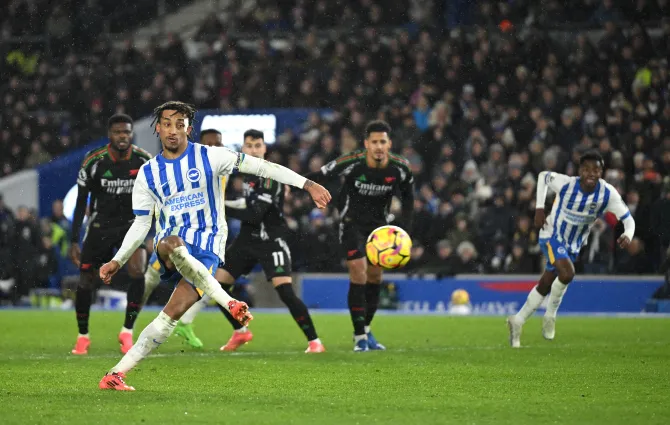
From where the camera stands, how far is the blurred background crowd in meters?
19.5

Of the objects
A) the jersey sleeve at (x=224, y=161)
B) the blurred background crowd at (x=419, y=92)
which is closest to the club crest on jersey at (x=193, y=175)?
the jersey sleeve at (x=224, y=161)

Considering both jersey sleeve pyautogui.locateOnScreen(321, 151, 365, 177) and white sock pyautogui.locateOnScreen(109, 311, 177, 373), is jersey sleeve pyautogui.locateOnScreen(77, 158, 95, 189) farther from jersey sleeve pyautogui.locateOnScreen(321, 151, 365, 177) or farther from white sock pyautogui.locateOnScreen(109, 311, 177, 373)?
white sock pyautogui.locateOnScreen(109, 311, 177, 373)

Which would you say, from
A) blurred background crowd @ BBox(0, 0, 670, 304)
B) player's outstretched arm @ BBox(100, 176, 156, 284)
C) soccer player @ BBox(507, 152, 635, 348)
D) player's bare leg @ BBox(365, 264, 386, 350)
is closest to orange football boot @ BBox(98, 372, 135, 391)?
player's outstretched arm @ BBox(100, 176, 156, 284)

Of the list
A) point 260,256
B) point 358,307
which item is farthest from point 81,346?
point 358,307

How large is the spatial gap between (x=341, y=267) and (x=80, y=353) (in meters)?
9.89

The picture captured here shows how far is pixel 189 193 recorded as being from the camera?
26.0ft

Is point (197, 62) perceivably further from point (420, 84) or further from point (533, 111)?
point (533, 111)

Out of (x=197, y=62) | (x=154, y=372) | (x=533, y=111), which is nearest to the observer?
(x=154, y=372)

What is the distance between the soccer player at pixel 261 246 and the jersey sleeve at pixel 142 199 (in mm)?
3451

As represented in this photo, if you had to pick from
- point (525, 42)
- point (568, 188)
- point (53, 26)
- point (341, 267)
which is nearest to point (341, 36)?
point (525, 42)

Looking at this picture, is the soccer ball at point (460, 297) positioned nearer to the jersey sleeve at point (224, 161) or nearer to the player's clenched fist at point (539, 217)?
the player's clenched fist at point (539, 217)

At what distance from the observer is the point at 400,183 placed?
11.9 m

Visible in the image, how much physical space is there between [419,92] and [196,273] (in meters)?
15.6

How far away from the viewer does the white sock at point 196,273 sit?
25.2 feet
